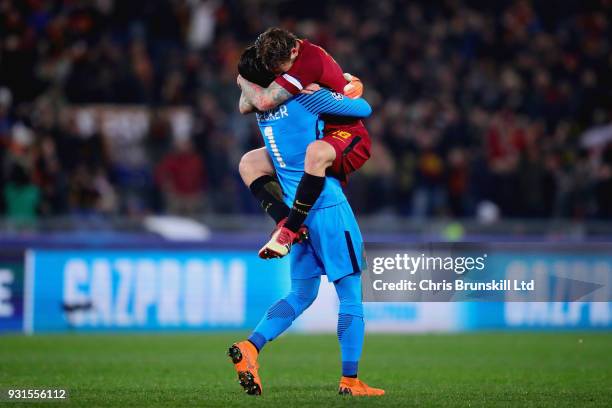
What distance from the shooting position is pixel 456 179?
736 inches

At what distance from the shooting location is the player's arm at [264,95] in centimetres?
747

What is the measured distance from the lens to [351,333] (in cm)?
765

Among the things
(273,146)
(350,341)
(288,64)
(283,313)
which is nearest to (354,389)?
(350,341)

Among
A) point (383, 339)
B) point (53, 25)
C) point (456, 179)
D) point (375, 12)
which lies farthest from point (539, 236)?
point (53, 25)

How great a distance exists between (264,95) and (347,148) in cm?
69

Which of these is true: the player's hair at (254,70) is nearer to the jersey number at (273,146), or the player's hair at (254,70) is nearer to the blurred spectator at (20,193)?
the jersey number at (273,146)

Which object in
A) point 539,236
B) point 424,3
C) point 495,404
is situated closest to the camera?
point 495,404

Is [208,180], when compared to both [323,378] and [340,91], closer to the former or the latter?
[323,378]

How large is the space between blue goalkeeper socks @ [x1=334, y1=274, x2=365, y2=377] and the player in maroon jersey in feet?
1.76

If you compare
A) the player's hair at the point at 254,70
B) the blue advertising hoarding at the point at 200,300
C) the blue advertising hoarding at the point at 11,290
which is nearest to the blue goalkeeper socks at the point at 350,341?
the player's hair at the point at 254,70

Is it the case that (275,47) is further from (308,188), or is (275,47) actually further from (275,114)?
(308,188)

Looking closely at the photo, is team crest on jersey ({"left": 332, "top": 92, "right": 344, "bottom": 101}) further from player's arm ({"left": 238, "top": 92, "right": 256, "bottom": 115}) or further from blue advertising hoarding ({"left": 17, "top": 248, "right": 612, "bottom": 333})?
blue advertising hoarding ({"left": 17, "top": 248, "right": 612, "bottom": 333})

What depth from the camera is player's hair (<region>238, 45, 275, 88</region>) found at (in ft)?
24.7

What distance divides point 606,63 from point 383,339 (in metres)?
9.56
